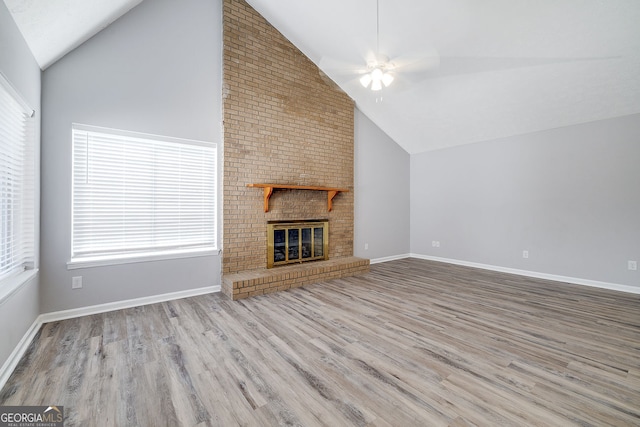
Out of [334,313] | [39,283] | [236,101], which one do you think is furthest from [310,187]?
[39,283]

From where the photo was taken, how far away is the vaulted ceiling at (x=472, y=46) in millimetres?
2643

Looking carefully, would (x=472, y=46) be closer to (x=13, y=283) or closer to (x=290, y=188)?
(x=290, y=188)

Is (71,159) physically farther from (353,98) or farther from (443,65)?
(443,65)

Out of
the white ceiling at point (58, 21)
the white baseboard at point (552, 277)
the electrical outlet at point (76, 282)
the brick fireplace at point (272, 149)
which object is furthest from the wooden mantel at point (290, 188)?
the white baseboard at point (552, 277)

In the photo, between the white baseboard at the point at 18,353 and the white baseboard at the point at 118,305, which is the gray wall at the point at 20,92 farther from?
the white baseboard at the point at 118,305

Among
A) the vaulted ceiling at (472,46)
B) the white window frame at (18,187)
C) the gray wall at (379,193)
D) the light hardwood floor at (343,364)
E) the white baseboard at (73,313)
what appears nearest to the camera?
the light hardwood floor at (343,364)

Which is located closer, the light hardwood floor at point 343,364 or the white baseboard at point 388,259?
the light hardwood floor at point 343,364

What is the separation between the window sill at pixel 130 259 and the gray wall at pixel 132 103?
52mm

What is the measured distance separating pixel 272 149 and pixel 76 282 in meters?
2.85

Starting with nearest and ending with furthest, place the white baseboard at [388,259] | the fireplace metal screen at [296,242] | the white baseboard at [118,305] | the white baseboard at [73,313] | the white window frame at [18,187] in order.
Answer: the white baseboard at [73,313]
the white window frame at [18,187]
the white baseboard at [118,305]
the fireplace metal screen at [296,242]
the white baseboard at [388,259]

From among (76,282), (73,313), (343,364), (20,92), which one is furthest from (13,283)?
(343,364)

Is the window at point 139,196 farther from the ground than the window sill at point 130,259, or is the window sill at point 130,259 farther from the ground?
the window at point 139,196

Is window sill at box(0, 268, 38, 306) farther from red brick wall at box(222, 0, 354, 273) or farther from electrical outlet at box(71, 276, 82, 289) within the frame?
red brick wall at box(222, 0, 354, 273)

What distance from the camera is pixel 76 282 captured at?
2.86 m
